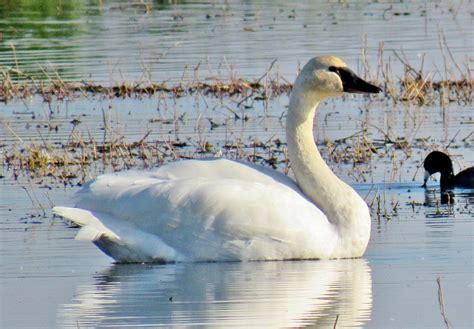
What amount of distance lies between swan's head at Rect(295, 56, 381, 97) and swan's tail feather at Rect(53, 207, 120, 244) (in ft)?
5.89

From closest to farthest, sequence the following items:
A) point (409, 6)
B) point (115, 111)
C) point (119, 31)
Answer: point (115, 111)
point (119, 31)
point (409, 6)

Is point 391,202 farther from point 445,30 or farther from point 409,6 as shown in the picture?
point 409,6

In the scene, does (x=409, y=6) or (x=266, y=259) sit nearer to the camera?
(x=266, y=259)

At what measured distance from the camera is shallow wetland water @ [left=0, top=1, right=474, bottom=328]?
7828 mm

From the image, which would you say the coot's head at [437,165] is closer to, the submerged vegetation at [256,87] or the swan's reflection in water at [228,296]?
the swan's reflection in water at [228,296]

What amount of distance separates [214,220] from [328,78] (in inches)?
56.0

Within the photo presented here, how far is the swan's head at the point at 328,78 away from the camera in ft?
33.1

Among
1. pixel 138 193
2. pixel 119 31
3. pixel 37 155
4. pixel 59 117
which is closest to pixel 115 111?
pixel 59 117

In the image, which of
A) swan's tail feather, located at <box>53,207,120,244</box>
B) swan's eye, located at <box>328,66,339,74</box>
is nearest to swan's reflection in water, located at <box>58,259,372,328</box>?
swan's tail feather, located at <box>53,207,120,244</box>

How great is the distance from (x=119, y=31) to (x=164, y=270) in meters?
18.6

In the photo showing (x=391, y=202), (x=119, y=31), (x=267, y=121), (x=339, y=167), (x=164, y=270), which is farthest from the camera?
(x=119, y=31)

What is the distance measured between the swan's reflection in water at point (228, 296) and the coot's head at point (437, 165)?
340cm

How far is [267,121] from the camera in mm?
16141

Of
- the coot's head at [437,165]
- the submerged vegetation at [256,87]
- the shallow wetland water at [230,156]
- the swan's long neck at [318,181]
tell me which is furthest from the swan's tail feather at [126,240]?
the submerged vegetation at [256,87]
